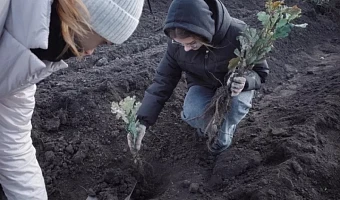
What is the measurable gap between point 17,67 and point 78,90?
1558 millimetres

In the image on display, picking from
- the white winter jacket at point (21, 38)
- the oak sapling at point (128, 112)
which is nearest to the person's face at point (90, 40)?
the white winter jacket at point (21, 38)

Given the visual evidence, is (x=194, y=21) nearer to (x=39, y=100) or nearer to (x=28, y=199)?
(x=28, y=199)

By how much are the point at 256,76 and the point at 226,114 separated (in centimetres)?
27

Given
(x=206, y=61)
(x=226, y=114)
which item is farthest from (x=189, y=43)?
(x=226, y=114)

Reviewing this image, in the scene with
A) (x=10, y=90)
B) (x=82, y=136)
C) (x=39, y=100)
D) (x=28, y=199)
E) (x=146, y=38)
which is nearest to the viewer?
(x=10, y=90)

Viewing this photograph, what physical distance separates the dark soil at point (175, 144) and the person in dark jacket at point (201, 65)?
206 millimetres

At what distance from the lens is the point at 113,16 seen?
181 cm

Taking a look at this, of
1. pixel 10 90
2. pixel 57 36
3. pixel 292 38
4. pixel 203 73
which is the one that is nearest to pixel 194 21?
pixel 203 73

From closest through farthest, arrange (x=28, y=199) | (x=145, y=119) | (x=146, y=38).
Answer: (x=28, y=199) → (x=145, y=119) → (x=146, y=38)

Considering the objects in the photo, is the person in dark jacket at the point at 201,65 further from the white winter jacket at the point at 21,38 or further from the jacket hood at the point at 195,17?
the white winter jacket at the point at 21,38

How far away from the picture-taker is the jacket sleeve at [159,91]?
2.75 metres

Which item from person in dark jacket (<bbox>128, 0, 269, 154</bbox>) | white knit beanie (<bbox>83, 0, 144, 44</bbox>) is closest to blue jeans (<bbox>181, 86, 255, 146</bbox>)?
person in dark jacket (<bbox>128, 0, 269, 154</bbox>)

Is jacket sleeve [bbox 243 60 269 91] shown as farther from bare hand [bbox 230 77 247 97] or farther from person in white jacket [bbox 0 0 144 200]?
person in white jacket [bbox 0 0 144 200]

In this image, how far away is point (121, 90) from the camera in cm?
348
